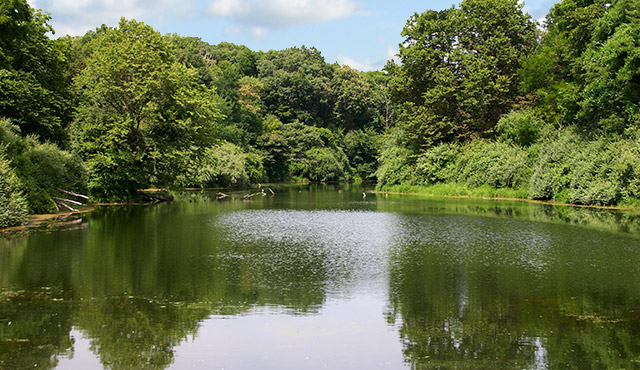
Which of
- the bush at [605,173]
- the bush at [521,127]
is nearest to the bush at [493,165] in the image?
Answer: the bush at [521,127]

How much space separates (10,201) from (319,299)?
16528 millimetres

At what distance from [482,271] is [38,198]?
22.2 meters

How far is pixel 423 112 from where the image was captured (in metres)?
54.5

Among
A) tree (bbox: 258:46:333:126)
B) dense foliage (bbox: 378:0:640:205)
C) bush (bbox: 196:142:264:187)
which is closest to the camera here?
dense foliage (bbox: 378:0:640:205)

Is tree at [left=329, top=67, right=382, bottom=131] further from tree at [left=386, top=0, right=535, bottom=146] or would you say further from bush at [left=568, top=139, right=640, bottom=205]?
bush at [left=568, top=139, right=640, bottom=205]

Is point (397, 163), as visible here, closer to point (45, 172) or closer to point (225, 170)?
point (225, 170)

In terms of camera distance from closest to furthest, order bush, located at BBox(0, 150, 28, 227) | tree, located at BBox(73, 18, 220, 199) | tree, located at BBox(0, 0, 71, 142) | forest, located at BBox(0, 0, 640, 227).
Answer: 1. bush, located at BBox(0, 150, 28, 227)
2. tree, located at BBox(0, 0, 71, 142)
3. forest, located at BBox(0, 0, 640, 227)
4. tree, located at BBox(73, 18, 220, 199)

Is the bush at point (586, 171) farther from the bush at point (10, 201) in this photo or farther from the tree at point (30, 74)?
the tree at point (30, 74)

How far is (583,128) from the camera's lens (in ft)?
127

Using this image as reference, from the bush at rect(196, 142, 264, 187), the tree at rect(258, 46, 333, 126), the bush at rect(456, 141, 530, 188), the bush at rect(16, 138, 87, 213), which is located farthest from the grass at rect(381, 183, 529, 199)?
the tree at rect(258, 46, 333, 126)

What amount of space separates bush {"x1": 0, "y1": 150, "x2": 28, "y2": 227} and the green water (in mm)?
1613

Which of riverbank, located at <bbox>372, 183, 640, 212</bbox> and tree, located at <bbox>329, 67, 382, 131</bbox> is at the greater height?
tree, located at <bbox>329, 67, 382, 131</bbox>

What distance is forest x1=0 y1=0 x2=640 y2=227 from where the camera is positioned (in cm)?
3169

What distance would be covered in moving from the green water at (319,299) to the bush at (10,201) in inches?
63.5
